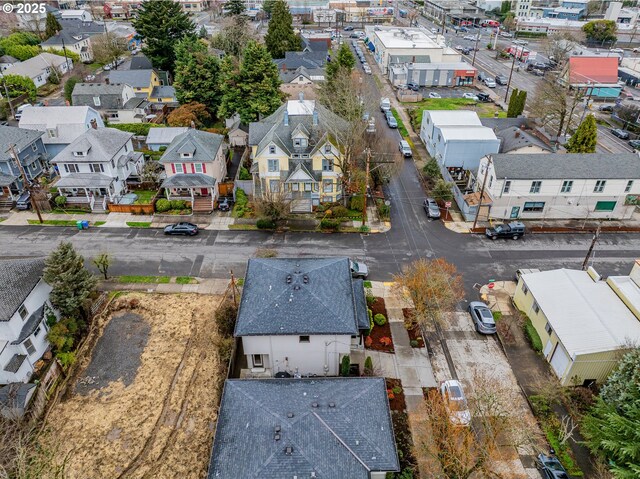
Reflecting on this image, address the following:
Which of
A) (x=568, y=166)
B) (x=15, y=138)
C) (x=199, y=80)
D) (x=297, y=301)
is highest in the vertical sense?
(x=199, y=80)

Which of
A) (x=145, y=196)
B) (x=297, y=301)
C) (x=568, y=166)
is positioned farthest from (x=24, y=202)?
(x=568, y=166)

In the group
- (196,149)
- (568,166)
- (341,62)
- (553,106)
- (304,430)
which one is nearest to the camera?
(304,430)

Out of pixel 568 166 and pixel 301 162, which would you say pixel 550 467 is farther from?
pixel 301 162

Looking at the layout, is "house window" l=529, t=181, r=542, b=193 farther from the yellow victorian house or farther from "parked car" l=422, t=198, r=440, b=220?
the yellow victorian house

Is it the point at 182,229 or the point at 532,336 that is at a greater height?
the point at 532,336

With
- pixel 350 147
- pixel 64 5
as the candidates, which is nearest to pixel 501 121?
pixel 350 147

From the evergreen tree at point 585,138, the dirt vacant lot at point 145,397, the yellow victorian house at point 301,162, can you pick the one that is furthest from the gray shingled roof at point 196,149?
the evergreen tree at point 585,138

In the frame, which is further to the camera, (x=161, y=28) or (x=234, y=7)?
(x=234, y=7)

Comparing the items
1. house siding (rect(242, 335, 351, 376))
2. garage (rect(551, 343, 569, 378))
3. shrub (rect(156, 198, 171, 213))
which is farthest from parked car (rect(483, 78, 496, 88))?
house siding (rect(242, 335, 351, 376))
